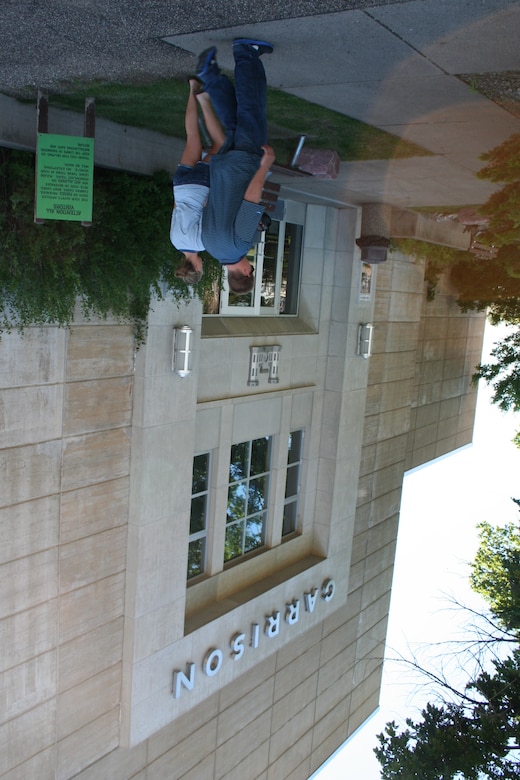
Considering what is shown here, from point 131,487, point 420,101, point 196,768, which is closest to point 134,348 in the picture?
point 131,487

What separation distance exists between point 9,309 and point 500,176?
5.90m

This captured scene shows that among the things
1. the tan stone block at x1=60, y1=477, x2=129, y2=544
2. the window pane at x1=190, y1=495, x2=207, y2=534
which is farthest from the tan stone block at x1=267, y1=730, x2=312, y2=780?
the tan stone block at x1=60, y1=477, x2=129, y2=544

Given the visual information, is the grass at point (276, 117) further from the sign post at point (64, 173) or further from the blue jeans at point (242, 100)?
the blue jeans at point (242, 100)

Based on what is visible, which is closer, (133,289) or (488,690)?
(133,289)

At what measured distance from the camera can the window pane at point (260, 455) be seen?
13.2m

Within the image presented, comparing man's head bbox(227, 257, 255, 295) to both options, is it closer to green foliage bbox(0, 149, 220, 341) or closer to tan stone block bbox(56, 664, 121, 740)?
green foliage bbox(0, 149, 220, 341)

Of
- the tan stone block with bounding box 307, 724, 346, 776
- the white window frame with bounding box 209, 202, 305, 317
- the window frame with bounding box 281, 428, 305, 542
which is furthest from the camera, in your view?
the tan stone block with bounding box 307, 724, 346, 776

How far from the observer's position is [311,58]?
504 cm

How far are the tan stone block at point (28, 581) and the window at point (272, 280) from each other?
17.1ft

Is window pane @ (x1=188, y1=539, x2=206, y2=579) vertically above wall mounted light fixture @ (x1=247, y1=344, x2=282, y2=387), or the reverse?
wall mounted light fixture @ (x1=247, y1=344, x2=282, y2=387)

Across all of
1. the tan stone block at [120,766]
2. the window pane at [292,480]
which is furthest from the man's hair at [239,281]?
the window pane at [292,480]

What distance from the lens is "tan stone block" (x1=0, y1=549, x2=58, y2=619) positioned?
8.36 meters

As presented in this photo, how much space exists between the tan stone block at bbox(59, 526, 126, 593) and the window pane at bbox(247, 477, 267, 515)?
391cm

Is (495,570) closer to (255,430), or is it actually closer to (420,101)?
(255,430)
